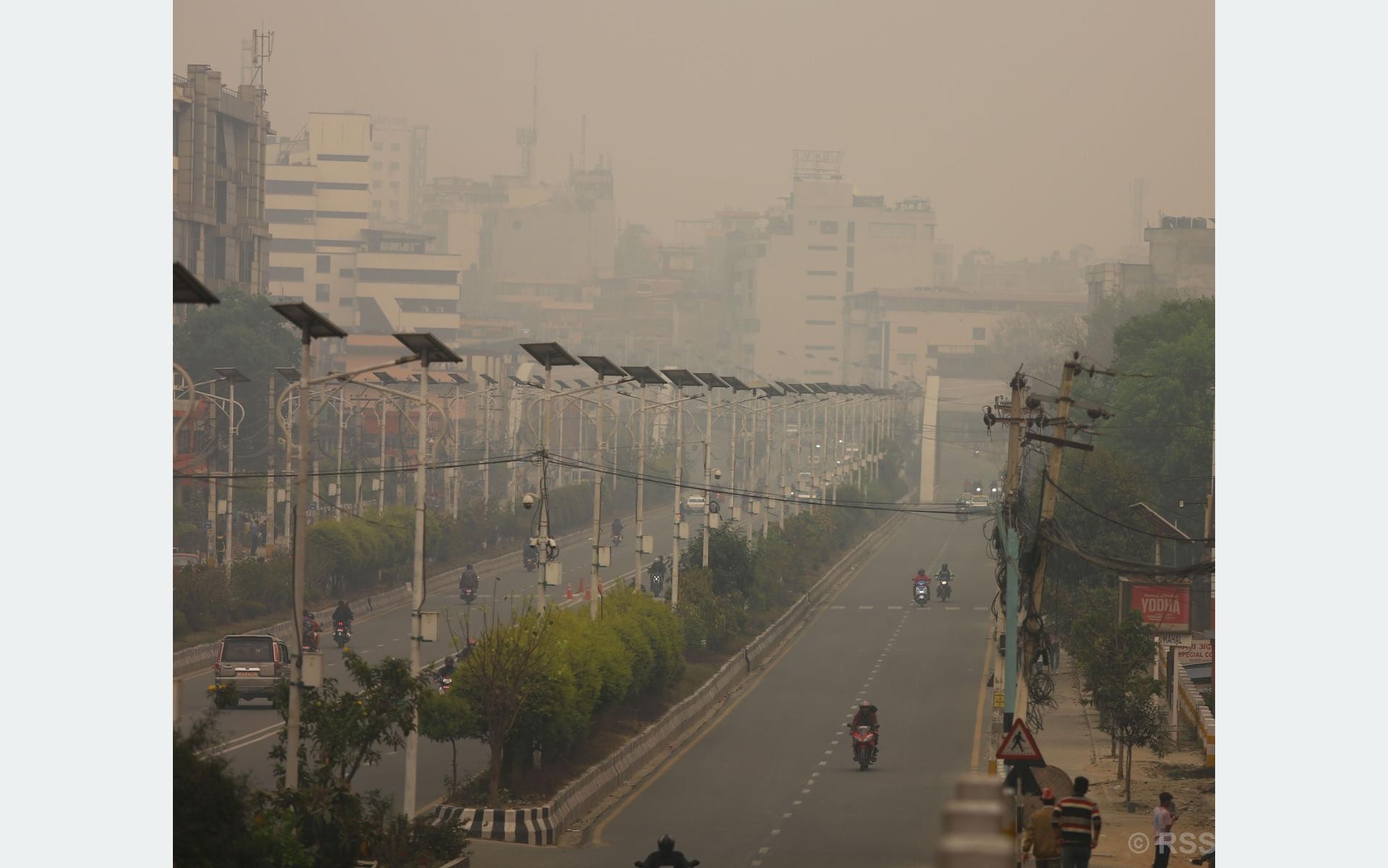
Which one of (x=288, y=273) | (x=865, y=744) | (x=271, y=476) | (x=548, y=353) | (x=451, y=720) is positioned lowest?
(x=865, y=744)

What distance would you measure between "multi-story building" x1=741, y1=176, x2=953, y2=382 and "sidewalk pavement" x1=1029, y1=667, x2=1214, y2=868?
5838cm

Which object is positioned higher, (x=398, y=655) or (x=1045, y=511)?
(x=1045, y=511)

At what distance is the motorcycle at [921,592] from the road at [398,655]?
511 inches

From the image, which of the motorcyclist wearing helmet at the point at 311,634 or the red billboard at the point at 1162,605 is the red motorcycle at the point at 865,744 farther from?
the motorcyclist wearing helmet at the point at 311,634

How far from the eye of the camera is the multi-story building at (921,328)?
118m

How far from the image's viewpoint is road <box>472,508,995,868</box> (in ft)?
107

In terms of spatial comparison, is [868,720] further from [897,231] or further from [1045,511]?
[897,231]

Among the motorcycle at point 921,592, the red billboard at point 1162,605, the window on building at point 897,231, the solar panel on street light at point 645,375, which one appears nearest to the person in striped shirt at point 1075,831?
the red billboard at point 1162,605

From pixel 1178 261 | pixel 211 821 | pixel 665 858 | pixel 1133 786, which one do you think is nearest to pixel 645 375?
pixel 1133 786

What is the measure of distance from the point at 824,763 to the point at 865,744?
4.86 ft

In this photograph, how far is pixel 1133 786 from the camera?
3647 cm

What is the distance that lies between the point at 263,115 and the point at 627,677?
2961 inches

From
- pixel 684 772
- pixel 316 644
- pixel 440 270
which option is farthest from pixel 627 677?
pixel 440 270

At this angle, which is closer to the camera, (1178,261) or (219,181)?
(1178,261)
